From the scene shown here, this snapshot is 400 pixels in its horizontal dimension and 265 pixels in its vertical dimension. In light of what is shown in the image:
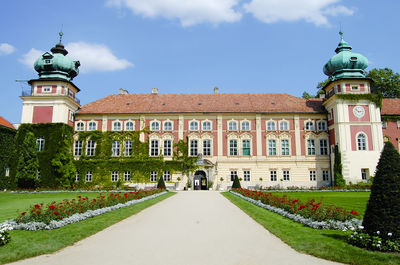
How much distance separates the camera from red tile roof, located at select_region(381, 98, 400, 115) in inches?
1366

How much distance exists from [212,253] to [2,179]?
31.8 metres

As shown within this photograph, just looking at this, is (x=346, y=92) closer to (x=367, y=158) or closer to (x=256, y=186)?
(x=367, y=158)

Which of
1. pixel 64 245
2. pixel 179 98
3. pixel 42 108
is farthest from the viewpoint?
pixel 179 98

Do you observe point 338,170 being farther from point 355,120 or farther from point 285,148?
point 285,148

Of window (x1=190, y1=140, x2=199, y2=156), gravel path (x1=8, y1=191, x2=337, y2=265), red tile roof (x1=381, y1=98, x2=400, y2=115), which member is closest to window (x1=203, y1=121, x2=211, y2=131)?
window (x1=190, y1=140, x2=199, y2=156)

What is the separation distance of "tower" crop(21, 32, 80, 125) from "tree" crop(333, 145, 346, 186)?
2950cm

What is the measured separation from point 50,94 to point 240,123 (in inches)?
842

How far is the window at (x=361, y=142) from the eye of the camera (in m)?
31.5

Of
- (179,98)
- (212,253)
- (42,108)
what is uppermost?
(179,98)

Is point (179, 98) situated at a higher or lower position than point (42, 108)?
higher

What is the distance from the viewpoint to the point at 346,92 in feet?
106

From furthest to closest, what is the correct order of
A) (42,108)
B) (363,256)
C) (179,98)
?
(179,98)
(42,108)
(363,256)

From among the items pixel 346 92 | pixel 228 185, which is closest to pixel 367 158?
pixel 346 92

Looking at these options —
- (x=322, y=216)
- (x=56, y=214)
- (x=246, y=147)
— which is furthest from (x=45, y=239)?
(x=246, y=147)
